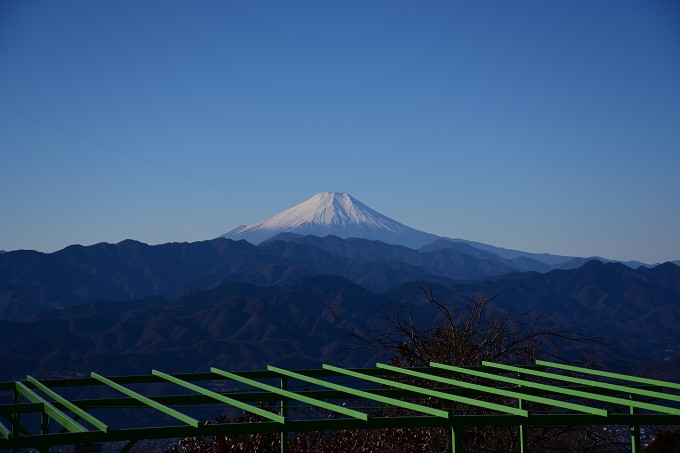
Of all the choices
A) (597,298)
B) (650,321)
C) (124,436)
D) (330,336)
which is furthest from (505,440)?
(597,298)

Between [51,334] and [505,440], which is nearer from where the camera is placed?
[505,440]

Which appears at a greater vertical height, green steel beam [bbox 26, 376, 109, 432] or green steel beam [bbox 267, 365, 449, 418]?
green steel beam [bbox 267, 365, 449, 418]

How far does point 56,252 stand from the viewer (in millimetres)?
197875

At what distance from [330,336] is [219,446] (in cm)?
12822

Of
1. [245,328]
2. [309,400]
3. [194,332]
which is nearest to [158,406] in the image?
[309,400]

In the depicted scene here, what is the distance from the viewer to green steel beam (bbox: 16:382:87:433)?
722cm

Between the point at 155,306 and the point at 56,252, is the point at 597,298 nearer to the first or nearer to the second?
the point at 155,306

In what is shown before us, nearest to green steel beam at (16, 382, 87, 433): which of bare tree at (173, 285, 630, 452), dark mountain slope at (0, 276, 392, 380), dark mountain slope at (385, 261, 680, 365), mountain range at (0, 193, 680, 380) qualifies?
bare tree at (173, 285, 630, 452)

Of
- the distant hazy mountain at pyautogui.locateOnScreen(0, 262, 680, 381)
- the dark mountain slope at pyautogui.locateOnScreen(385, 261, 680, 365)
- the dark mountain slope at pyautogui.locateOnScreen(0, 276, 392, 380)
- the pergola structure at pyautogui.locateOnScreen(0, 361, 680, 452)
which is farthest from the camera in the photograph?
the dark mountain slope at pyautogui.locateOnScreen(385, 261, 680, 365)

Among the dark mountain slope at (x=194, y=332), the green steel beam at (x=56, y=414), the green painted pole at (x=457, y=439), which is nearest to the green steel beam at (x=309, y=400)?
the green painted pole at (x=457, y=439)

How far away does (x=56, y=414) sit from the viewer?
7.85 m

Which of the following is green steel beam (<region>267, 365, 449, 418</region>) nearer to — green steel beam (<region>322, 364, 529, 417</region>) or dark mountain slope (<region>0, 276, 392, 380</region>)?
green steel beam (<region>322, 364, 529, 417</region>)

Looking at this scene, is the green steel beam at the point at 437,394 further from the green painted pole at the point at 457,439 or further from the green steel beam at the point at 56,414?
the green steel beam at the point at 56,414

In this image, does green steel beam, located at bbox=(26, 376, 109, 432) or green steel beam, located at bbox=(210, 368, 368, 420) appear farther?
green steel beam, located at bbox=(210, 368, 368, 420)
